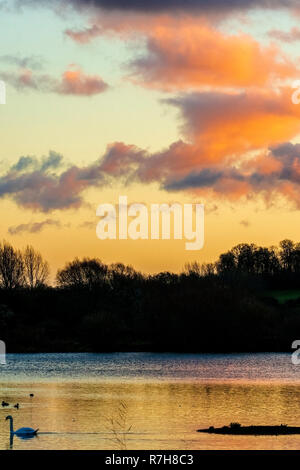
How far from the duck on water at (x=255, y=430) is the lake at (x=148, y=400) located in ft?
2.73

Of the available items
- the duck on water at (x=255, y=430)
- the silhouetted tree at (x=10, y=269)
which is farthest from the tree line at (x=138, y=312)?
the duck on water at (x=255, y=430)

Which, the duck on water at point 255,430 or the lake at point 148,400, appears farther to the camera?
the duck on water at point 255,430

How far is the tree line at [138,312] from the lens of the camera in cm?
11819

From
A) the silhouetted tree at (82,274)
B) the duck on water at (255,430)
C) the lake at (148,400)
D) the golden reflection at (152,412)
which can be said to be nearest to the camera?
the golden reflection at (152,412)

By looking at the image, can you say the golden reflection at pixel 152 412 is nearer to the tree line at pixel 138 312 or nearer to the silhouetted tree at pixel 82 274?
the tree line at pixel 138 312

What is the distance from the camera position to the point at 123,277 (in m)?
160

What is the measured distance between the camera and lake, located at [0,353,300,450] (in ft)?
142

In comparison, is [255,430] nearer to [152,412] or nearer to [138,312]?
[152,412]

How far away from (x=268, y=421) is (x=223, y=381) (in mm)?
26897

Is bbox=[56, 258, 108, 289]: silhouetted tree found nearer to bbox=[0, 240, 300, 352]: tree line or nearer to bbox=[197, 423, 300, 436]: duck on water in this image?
bbox=[0, 240, 300, 352]: tree line

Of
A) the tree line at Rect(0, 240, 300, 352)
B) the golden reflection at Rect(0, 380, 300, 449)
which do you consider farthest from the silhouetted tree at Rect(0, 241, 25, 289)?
the golden reflection at Rect(0, 380, 300, 449)

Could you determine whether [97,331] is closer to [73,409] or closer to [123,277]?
[123,277]

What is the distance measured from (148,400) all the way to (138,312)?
66.7 m
